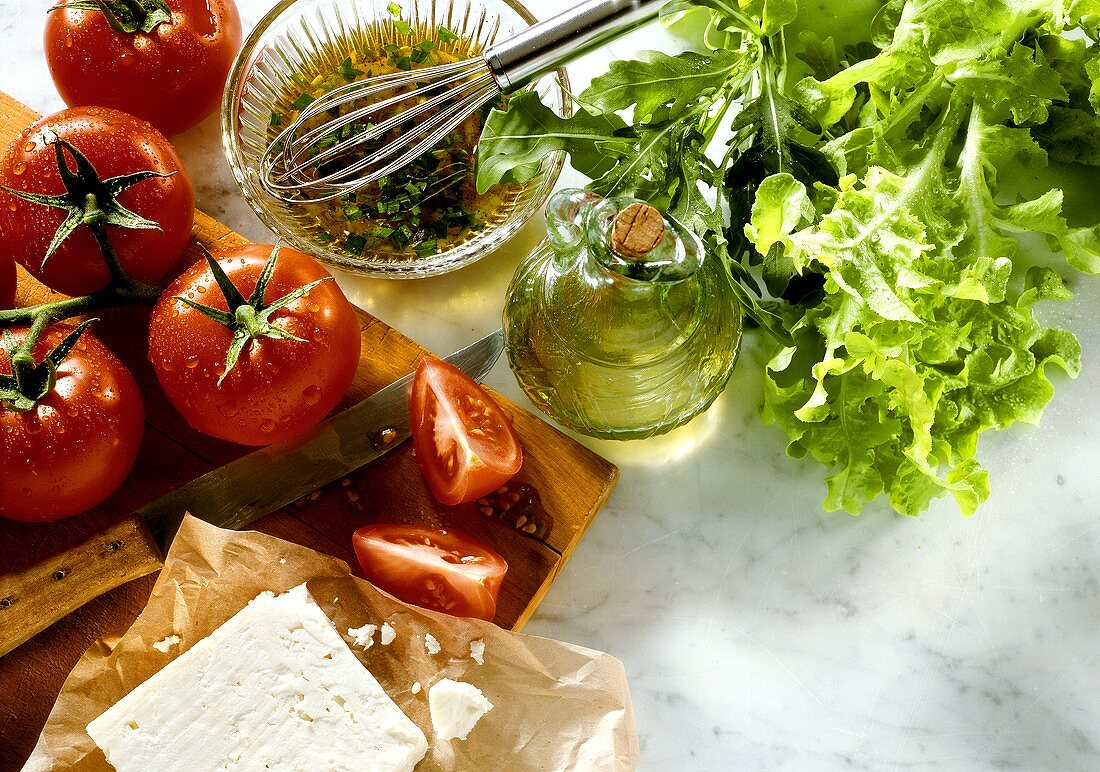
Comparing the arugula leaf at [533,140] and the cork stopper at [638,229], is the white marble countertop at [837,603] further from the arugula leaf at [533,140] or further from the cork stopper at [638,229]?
the cork stopper at [638,229]

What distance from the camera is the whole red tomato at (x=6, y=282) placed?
1077 millimetres

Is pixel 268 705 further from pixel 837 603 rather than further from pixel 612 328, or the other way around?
pixel 837 603

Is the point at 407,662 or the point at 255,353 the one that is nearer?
the point at 255,353

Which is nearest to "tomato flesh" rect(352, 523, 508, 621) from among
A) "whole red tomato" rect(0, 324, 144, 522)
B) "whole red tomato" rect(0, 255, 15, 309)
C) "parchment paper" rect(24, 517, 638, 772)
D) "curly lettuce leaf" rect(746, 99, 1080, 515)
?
"parchment paper" rect(24, 517, 638, 772)

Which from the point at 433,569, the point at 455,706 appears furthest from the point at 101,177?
the point at 455,706

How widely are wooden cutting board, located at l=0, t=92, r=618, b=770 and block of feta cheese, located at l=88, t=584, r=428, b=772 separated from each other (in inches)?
4.5

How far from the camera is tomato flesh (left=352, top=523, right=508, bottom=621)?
103 cm

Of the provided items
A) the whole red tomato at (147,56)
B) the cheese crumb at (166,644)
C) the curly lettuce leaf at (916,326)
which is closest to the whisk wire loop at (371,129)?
the whole red tomato at (147,56)

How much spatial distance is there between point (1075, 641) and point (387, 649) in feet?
2.65

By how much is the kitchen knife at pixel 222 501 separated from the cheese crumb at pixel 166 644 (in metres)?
0.08

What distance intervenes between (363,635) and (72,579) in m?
0.31

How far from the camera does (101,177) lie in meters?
1.02

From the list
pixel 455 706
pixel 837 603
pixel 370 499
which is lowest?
Answer: pixel 837 603

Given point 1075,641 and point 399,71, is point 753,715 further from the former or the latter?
point 399,71
